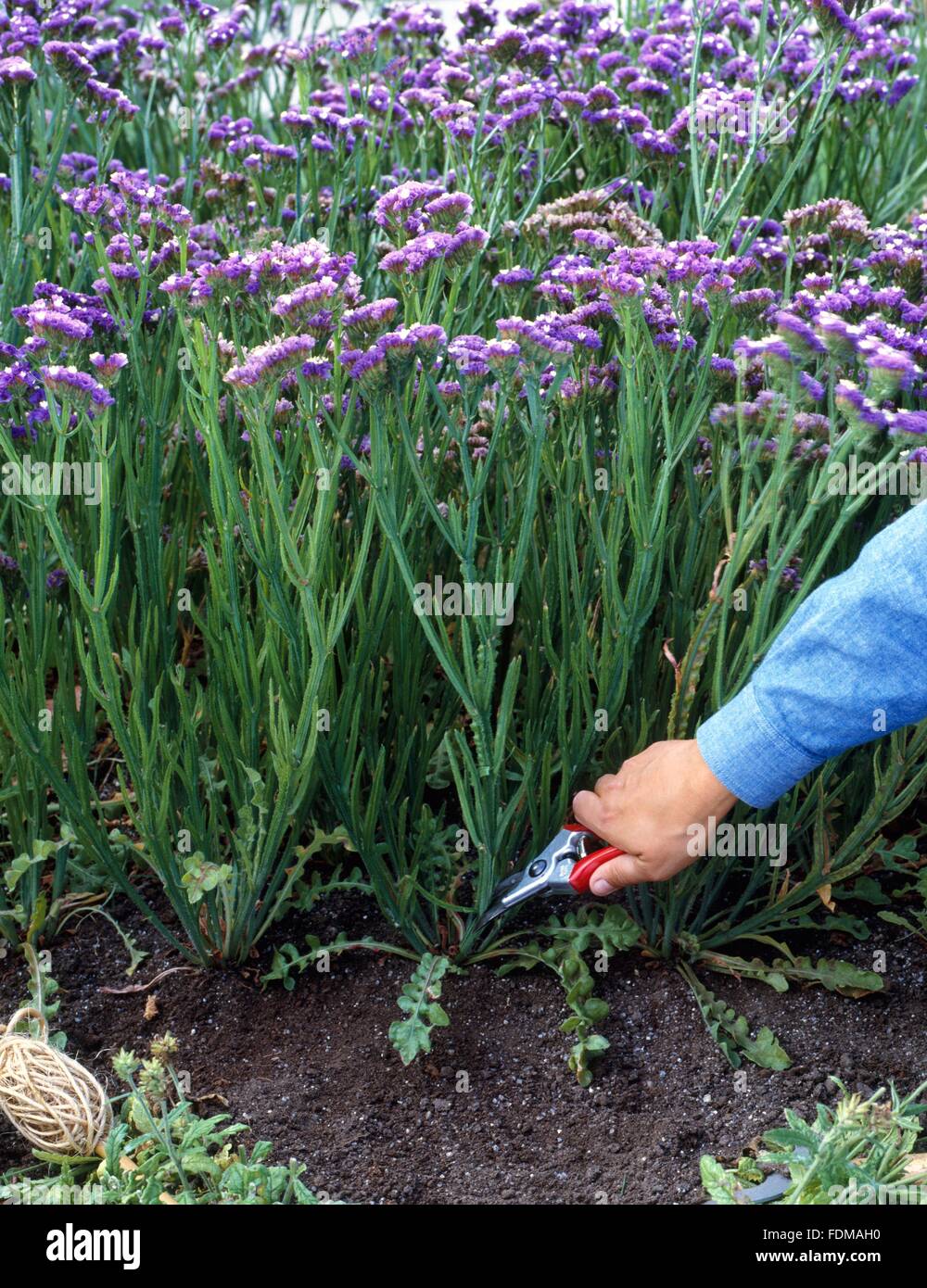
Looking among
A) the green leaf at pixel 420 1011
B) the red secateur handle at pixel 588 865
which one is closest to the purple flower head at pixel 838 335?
the red secateur handle at pixel 588 865

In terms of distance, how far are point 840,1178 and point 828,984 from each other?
55 cm

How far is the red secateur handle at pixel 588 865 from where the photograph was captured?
78.7 inches

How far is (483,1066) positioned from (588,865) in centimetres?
37

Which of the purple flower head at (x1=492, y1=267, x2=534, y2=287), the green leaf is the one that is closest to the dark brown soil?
the green leaf

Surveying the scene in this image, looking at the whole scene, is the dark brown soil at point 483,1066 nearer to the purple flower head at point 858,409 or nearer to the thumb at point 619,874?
the thumb at point 619,874

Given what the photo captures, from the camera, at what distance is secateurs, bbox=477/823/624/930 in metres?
2.02

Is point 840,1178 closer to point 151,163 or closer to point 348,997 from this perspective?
point 348,997

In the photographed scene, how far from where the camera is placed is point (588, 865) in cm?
201

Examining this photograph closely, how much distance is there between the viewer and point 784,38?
2.38 m

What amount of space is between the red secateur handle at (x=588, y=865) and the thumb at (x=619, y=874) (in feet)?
0.05

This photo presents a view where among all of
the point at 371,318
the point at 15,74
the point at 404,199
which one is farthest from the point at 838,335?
the point at 15,74

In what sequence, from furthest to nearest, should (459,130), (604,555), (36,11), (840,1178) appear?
(36,11)
(459,130)
(604,555)
(840,1178)

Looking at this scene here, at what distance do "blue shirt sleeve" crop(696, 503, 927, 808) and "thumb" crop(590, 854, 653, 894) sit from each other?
9.1 inches
